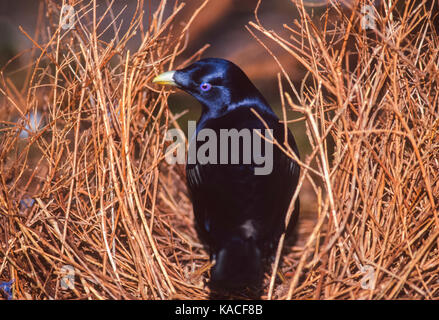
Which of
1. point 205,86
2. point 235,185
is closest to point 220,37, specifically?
point 205,86

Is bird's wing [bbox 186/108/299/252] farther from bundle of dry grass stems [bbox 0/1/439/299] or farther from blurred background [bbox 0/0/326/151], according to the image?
blurred background [bbox 0/0/326/151]

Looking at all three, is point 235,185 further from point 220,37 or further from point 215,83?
point 220,37

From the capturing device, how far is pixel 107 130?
1652 millimetres

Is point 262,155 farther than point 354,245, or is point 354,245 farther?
point 262,155

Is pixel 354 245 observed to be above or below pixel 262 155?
below

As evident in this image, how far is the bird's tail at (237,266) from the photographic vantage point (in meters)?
Result: 1.40

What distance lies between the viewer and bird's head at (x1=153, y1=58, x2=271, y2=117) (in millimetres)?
1810

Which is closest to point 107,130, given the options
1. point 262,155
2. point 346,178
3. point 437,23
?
point 262,155

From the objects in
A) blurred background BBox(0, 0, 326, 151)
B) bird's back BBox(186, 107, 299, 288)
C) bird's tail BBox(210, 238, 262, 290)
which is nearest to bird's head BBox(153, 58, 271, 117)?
bird's back BBox(186, 107, 299, 288)

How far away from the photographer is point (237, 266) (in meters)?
1.42

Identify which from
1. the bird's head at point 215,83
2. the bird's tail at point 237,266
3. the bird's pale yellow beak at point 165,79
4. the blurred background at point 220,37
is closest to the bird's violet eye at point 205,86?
the bird's head at point 215,83

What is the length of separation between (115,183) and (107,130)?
0.22 metres

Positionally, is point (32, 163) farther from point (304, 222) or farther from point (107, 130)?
point (304, 222)

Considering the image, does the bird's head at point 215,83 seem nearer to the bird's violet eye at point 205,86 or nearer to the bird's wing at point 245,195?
the bird's violet eye at point 205,86
